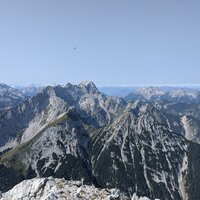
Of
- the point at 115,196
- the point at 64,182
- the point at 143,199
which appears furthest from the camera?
the point at 143,199

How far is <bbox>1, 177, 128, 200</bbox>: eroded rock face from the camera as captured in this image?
4560 inches

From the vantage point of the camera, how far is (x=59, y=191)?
392 feet

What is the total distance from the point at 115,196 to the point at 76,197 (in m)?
10.3

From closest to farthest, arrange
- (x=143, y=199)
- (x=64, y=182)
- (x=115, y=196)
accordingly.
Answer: (x=115, y=196) → (x=64, y=182) → (x=143, y=199)

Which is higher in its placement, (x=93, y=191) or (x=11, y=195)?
(x=93, y=191)

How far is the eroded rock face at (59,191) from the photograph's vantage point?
115812 millimetres

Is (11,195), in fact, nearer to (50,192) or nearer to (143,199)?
(50,192)

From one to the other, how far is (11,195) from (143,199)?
138 feet

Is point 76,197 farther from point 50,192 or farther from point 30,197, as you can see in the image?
point 30,197

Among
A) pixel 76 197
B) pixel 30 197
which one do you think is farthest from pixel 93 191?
pixel 30 197

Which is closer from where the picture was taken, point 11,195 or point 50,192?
point 50,192

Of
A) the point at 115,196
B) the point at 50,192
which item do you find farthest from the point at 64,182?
the point at 115,196

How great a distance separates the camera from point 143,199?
136125 millimetres

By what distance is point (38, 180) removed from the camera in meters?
134
